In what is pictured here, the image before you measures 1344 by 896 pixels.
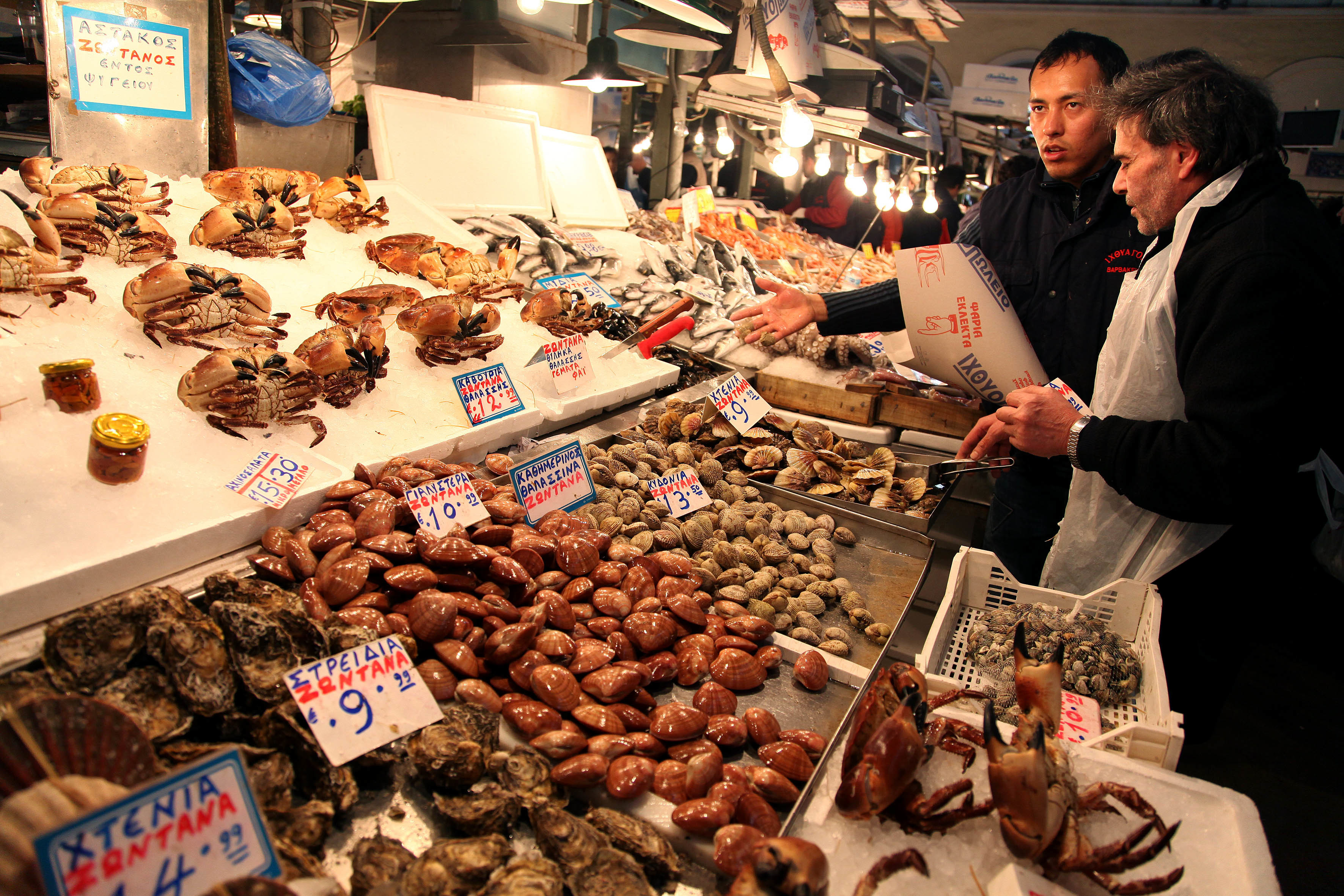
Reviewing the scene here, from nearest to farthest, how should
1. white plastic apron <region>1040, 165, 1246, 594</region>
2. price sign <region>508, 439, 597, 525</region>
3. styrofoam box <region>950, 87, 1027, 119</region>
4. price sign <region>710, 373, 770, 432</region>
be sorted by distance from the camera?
white plastic apron <region>1040, 165, 1246, 594</region> → price sign <region>508, 439, 597, 525</region> → price sign <region>710, 373, 770, 432</region> → styrofoam box <region>950, 87, 1027, 119</region>

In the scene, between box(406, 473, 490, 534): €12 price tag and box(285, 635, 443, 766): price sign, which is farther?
box(406, 473, 490, 534): €12 price tag

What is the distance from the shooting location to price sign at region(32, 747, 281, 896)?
2.50ft

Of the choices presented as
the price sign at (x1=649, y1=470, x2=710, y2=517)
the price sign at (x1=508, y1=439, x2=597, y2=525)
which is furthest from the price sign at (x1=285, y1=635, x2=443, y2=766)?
the price sign at (x1=649, y1=470, x2=710, y2=517)

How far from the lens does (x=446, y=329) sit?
2.79m

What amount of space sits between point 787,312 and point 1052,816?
2.38 meters

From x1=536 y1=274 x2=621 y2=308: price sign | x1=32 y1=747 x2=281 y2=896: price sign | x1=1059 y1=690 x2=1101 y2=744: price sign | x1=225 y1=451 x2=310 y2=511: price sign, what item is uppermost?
x1=536 y1=274 x2=621 y2=308: price sign

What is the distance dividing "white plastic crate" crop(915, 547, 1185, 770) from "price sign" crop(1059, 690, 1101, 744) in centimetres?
5

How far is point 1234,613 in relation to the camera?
7.23ft

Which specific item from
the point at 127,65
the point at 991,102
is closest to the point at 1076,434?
the point at 127,65

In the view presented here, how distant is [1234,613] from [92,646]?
2.73 meters

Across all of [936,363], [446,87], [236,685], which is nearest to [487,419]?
[236,685]

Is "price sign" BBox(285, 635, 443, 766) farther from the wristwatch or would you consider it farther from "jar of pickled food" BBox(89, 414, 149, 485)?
the wristwatch

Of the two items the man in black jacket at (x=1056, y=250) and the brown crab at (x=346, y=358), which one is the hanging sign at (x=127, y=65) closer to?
the brown crab at (x=346, y=358)

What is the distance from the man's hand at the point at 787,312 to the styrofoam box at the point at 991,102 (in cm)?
931
